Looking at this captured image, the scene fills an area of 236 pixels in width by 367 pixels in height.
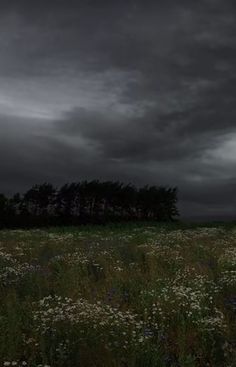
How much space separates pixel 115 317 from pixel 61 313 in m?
0.83

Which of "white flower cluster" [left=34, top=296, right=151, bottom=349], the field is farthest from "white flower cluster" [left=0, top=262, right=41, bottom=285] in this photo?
"white flower cluster" [left=34, top=296, right=151, bottom=349]

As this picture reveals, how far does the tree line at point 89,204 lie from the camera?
82275mm

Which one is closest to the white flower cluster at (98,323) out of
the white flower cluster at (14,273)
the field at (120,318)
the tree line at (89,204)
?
the field at (120,318)

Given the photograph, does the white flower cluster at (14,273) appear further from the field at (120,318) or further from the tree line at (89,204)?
the tree line at (89,204)

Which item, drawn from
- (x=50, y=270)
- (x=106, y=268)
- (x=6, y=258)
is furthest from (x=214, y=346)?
(x=6, y=258)

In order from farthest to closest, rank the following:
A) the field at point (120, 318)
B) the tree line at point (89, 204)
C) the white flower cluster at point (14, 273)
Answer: the tree line at point (89, 204) < the white flower cluster at point (14, 273) < the field at point (120, 318)

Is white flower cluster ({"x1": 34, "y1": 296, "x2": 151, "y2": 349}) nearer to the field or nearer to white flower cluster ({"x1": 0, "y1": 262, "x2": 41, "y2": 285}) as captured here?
the field

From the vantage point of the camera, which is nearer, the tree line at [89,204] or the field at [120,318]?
the field at [120,318]

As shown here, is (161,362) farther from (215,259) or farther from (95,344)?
(215,259)

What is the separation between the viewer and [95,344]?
24.2 ft

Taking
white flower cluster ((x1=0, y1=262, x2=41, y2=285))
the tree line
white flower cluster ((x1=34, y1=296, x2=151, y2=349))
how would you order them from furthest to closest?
the tree line < white flower cluster ((x1=0, y1=262, x2=41, y2=285)) < white flower cluster ((x1=34, y1=296, x2=151, y2=349))

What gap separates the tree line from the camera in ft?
270

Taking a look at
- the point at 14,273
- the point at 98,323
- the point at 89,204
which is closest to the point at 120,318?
the point at 98,323

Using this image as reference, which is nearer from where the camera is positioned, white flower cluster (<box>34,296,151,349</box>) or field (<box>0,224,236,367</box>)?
field (<box>0,224,236,367</box>)
